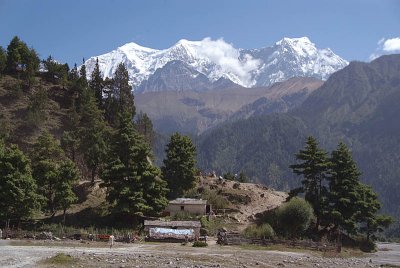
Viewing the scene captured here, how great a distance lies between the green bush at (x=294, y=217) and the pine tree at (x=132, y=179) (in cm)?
1991

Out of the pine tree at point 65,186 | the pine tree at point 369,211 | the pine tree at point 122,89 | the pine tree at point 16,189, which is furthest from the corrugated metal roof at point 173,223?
the pine tree at point 122,89

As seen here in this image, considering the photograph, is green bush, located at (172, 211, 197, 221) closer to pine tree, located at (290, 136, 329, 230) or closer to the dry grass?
pine tree, located at (290, 136, 329, 230)

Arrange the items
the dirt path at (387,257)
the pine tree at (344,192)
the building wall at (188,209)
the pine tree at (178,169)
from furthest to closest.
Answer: the pine tree at (178,169) < the building wall at (188,209) < the pine tree at (344,192) < the dirt path at (387,257)

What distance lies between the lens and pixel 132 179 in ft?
283

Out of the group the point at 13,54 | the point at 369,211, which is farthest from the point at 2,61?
the point at 369,211

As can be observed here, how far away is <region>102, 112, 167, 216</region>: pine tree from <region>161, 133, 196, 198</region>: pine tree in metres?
8.13

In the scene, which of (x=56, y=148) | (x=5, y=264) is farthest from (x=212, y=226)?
(x=5, y=264)

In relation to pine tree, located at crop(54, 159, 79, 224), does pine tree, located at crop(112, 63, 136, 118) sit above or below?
above

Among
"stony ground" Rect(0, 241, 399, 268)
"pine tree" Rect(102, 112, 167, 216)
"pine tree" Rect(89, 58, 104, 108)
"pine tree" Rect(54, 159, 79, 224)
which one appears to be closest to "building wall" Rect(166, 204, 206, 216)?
"pine tree" Rect(102, 112, 167, 216)

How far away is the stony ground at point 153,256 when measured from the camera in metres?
52.2

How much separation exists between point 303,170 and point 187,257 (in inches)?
1640

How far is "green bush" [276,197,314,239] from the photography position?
86.2 meters

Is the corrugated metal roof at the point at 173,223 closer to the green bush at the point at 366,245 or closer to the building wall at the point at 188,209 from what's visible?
the building wall at the point at 188,209

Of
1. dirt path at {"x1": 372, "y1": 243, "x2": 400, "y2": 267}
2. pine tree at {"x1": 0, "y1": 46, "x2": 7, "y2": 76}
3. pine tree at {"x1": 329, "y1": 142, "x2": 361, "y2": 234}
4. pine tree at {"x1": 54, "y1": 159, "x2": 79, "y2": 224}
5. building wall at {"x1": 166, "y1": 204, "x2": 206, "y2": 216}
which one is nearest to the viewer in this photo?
dirt path at {"x1": 372, "y1": 243, "x2": 400, "y2": 267}
